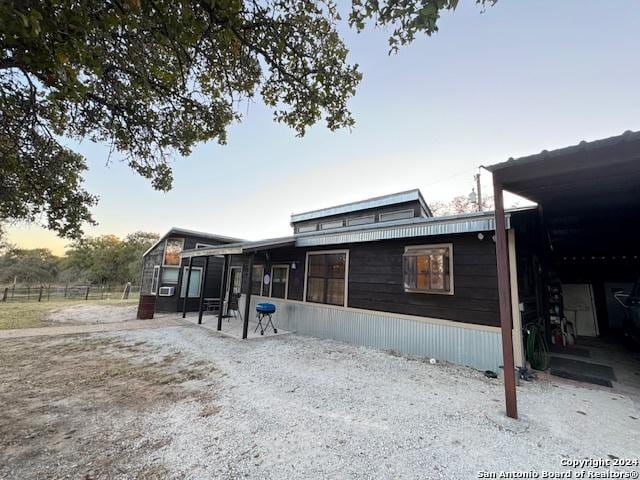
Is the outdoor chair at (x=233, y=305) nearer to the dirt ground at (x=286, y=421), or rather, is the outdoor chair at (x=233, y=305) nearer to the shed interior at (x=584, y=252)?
the dirt ground at (x=286, y=421)

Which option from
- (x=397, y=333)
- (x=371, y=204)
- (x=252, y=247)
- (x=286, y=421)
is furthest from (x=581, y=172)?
(x=371, y=204)

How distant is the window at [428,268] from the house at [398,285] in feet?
0.06

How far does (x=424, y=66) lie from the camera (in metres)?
6.70

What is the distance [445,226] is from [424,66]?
15.5 ft

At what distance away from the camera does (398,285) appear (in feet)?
18.3

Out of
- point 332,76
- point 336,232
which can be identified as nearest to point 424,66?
point 332,76

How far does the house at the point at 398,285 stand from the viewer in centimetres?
448

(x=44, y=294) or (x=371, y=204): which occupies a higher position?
(x=371, y=204)

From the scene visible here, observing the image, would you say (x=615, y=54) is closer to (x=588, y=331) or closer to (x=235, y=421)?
(x=588, y=331)

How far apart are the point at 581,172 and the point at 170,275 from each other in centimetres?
1290

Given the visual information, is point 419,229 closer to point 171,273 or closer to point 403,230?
point 403,230

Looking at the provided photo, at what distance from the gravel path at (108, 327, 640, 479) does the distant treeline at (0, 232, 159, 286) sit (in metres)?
33.0

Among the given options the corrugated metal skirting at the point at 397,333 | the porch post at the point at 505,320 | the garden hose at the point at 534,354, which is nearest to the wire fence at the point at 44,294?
the corrugated metal skirting at the point at 397,333

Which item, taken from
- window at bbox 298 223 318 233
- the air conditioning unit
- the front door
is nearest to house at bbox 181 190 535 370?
the front door
